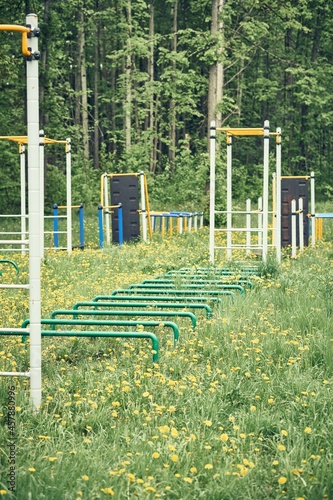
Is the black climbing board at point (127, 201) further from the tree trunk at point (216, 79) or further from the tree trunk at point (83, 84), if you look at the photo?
the tree trunk at point (83, 84)

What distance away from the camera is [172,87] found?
32031mm

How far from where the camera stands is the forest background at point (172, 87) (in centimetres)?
2398

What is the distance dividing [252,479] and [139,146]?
30820mm

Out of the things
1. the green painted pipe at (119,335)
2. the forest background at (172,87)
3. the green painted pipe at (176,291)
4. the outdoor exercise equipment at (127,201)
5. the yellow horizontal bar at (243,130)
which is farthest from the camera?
the forest background at (172,87)

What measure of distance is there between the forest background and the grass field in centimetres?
1392

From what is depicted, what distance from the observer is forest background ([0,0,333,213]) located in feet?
78.7

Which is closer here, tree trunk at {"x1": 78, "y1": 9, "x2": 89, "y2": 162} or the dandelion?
the dandelion

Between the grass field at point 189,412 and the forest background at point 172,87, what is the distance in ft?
45.7

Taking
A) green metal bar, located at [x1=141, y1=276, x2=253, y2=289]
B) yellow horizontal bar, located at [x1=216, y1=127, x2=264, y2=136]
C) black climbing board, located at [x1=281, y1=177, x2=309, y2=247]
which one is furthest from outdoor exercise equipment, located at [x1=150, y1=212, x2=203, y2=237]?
green metal bar, located at [x1=141, y1=276, x2=253, y2=289]

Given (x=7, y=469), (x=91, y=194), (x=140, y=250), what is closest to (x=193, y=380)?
(x=7, y=469)

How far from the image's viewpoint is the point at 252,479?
15.4ft

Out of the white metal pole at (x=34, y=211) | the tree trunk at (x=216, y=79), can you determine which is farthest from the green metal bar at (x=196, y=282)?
the tree trunk at (x=216, y=79)

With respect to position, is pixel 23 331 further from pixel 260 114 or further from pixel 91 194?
pixel 260 114

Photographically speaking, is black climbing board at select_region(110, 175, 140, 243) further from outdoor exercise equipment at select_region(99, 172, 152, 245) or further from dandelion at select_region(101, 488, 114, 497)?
dandelion at select_region(101, 488, 114, 497)
